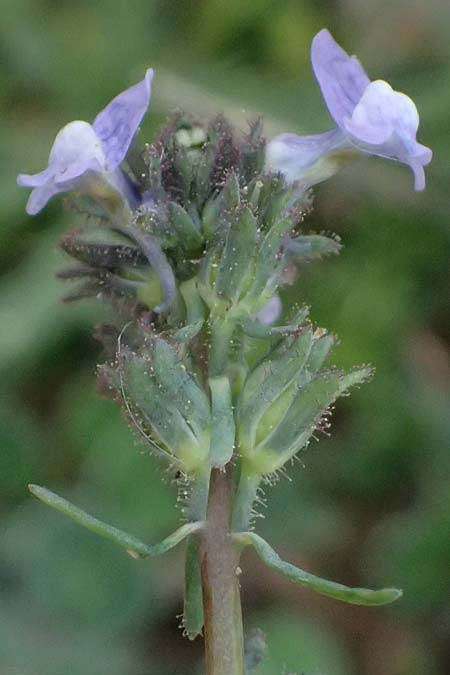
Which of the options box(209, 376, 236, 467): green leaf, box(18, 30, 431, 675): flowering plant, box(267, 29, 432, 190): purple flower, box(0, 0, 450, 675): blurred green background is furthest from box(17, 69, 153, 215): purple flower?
box(0, 0, 450, 675): blurred green background

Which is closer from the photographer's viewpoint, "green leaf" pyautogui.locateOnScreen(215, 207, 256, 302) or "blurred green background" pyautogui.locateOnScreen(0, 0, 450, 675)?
"green leaf" pyautogui.locateOnScreen(215, 207, 256, 302)

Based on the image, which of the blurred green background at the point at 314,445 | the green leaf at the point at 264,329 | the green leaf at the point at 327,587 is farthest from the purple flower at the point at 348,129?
the blurred green background at the point at 314,445

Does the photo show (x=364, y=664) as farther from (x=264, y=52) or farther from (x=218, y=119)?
(x=264, y=52)

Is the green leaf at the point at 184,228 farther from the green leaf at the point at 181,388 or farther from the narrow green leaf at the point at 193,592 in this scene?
the narrow green leaf at the point at 193,592

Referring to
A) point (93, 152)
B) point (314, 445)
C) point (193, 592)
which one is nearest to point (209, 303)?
point (93, 152)

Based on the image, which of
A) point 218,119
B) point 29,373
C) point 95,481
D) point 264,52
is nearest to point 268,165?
point 218,119

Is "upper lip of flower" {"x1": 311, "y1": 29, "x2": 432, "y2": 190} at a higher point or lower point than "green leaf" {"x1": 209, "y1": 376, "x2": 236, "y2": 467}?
higher

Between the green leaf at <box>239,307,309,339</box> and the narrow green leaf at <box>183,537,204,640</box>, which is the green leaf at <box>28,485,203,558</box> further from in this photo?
Answer: the green leaf at <box>239,307,309,339</box>

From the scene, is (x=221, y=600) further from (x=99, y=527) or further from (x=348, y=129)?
(x=348, y=129)

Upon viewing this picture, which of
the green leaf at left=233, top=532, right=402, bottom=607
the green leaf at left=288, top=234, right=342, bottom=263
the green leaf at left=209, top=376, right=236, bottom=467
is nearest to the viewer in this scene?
the green leaf at left=233, top=532, right=402, bottom=607
